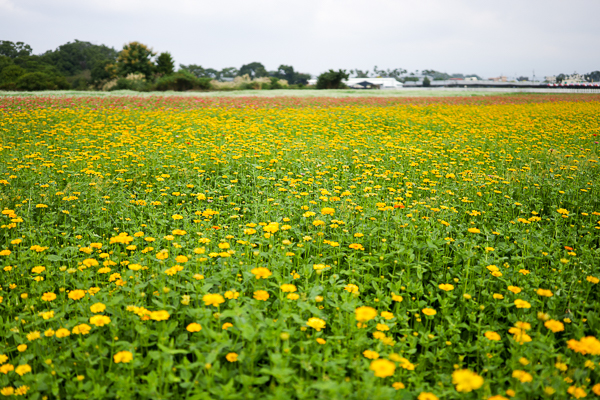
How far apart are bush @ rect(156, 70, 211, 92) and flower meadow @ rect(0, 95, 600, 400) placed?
25089 millimetres

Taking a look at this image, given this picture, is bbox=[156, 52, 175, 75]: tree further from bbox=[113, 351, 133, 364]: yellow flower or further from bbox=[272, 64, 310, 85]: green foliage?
bbox=[272, 64, 310, 85]: green foliage

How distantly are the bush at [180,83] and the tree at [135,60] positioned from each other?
9.47 meters

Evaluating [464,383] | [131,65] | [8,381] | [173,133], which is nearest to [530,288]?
[464,383]

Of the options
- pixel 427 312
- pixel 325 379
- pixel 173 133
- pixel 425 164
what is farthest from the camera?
pixel 173 133

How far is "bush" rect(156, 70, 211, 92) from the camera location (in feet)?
97.0

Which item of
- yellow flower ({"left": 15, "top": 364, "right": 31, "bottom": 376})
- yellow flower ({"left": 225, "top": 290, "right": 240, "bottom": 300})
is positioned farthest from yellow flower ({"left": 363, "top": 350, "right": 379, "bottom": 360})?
yellow flower ({"left": 15, "top": 364, "right": 31, "bottom": 376})

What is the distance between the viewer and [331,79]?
143 feet

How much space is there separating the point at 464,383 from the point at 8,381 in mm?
2137

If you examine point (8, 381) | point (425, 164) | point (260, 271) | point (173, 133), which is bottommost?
point (8, 381)

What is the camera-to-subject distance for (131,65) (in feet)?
123

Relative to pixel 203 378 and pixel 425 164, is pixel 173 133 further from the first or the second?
pixel 203 378

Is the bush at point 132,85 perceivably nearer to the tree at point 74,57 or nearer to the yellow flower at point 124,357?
the yellow flower at point 124,357

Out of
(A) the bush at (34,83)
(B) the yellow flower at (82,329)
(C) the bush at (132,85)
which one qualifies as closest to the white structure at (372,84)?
(C) the bush at (132,85)

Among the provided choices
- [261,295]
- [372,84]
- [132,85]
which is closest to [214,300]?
[261,295]
